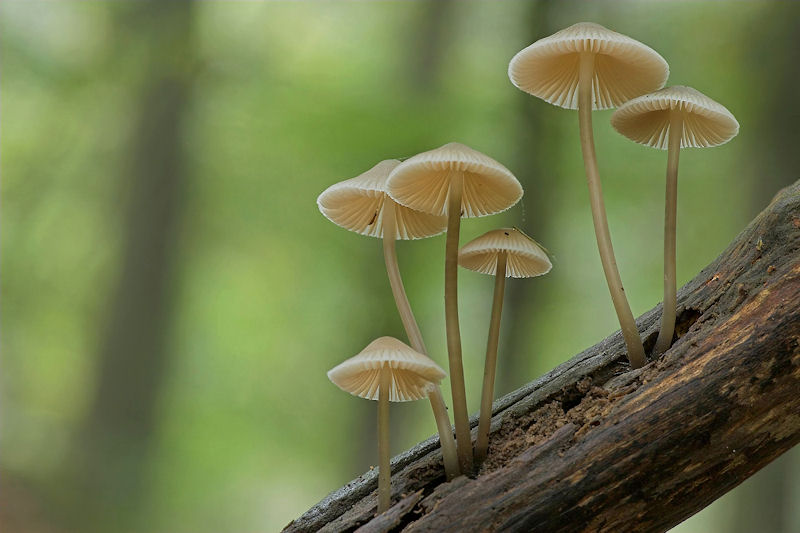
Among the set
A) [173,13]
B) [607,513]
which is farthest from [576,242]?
[607,513]

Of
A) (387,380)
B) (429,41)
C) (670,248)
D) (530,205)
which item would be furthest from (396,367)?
(429,41)

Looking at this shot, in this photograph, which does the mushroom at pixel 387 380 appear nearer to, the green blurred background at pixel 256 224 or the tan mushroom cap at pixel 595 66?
the tan mushroom cap at pixel 595 66

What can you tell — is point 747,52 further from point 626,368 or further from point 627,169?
point 626,368

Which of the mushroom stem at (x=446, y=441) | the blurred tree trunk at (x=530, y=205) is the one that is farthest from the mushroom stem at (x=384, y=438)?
the blurred tree trunk at (x=530, y=205)

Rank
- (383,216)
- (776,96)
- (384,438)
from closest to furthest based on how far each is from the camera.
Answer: (384,438)
(383,216)
(776,96)

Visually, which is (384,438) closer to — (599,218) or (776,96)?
(599,218)

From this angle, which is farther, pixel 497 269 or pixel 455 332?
pixel 497 269
